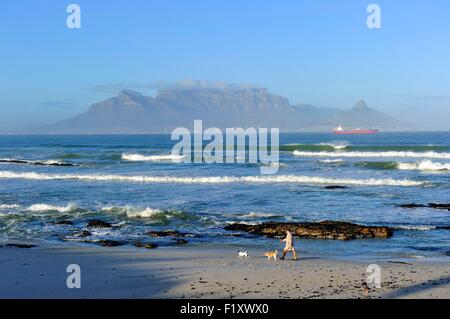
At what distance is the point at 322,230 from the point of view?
685 inches

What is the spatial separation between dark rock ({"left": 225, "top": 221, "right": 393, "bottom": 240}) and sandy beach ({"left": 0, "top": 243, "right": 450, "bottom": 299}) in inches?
114

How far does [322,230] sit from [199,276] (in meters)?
7.08

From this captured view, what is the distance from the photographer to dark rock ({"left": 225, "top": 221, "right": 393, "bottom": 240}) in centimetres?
1700

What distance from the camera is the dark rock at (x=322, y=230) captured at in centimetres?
1700

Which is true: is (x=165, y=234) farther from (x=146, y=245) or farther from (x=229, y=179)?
(x=229, y=179)

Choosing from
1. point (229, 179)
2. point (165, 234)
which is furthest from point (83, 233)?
point (229, 179)

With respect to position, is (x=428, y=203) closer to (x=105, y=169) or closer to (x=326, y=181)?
(x=326, y=181)

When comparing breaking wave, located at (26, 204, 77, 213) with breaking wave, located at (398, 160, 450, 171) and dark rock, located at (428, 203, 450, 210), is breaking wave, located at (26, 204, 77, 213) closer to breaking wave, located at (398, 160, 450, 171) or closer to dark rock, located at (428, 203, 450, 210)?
dark rock, located at (428, 203, 450, 210)

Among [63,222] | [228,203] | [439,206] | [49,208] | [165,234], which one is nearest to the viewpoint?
[165,234]

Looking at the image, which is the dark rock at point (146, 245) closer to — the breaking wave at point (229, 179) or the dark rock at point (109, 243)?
the dark rock at point (109, 243)

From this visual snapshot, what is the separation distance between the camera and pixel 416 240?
54.2 feet

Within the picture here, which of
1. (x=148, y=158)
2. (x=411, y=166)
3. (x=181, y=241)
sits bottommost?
(x=181, y=241)

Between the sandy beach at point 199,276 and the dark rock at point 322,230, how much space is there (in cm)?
291

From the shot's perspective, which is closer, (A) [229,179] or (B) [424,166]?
(A) [229,179]
